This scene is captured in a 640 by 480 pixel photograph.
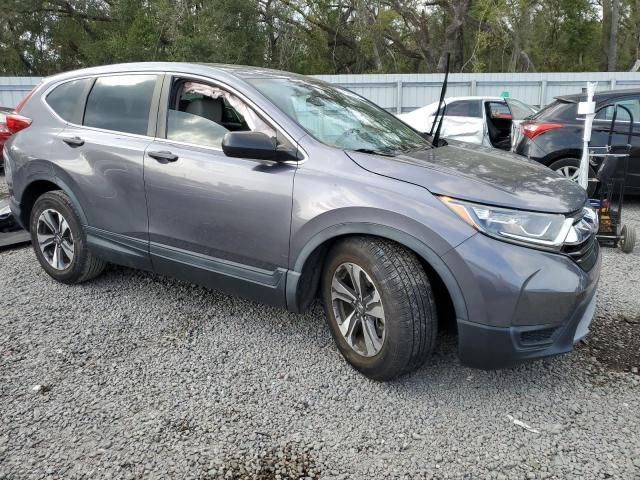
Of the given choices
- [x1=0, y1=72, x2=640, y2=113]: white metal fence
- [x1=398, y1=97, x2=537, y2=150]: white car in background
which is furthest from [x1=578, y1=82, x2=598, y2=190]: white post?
[x1=0, y1=72, x2=640, y2=113]: white metal fence

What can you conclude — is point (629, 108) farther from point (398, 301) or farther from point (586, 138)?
point (398, 301)

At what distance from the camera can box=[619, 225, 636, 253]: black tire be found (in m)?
4.93

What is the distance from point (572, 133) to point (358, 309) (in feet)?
16.9

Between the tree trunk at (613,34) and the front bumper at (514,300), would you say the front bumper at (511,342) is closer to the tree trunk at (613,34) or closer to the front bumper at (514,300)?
the front bumper at (514,300)

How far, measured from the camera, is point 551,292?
7.70 feet

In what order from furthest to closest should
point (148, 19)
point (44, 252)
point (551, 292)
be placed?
point (148, 19) < point (44, 252) < point (551, 292)

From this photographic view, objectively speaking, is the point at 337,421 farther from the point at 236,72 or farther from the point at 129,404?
the point at 236,72

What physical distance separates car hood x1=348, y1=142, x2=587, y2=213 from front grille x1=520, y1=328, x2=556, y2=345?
0.56 m

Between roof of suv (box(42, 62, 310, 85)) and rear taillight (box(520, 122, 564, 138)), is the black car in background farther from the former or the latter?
roof of suv (box(42, 62, 310, 85))

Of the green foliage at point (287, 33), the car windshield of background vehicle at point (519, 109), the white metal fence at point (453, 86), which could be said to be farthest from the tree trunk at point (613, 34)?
the car windshield of background vehicle at point (519, 109)

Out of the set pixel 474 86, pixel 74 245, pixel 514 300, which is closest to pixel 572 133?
pixel 514 300

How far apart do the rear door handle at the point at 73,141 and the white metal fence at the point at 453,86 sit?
12.4m

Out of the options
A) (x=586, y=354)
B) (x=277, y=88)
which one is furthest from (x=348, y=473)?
(x=277, y=88)

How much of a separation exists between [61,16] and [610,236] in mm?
29482
